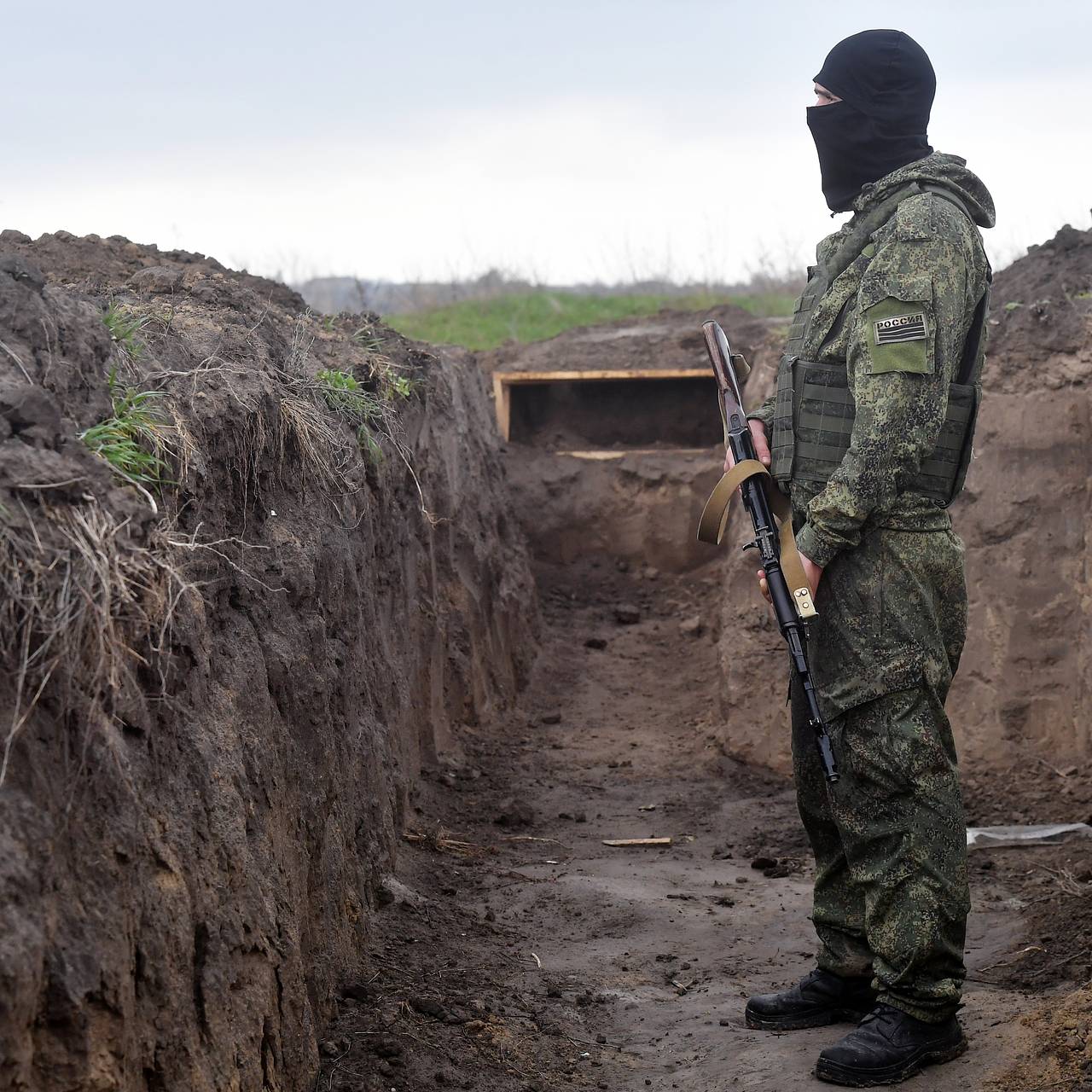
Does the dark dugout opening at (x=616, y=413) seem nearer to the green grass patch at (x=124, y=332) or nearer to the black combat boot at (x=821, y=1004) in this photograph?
the green grass patch at (x=124, y=332)

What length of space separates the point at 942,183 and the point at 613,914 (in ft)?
9.62

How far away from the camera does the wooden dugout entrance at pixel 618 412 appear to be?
1257 cm

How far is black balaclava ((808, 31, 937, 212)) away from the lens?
11.4 ft

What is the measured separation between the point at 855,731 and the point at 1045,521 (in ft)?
13.8

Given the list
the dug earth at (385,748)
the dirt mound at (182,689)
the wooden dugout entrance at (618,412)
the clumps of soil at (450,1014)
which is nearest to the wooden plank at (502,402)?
the wooden dugout entrance at (618,412)

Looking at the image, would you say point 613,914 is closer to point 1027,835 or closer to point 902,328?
point 1027,835

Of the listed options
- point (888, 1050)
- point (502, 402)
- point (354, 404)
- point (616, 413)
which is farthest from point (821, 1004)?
point (616, 413)

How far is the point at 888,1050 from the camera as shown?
3188 millimetres

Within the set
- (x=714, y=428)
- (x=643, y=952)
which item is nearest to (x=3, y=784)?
(x=643, y=952)

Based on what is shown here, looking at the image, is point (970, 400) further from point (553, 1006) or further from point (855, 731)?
point (553, 1006)

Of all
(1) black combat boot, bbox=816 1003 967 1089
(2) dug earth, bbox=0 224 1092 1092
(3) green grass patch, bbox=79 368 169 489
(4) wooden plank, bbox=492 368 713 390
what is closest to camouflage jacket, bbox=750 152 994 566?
(1) black combat boot, bbox=816 1003 967 1089

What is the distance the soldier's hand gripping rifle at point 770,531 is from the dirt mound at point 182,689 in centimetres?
133

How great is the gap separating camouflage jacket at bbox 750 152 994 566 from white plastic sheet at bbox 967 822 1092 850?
2780 millimetres

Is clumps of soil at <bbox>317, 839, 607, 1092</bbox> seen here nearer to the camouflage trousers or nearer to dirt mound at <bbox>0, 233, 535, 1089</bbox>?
dirt mound at <bbox>0, 233, 535, 1089</bbox>
